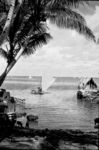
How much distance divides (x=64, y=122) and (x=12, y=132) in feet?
45.9

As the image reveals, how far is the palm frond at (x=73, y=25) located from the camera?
37.2 feet

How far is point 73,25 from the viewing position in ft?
37.2

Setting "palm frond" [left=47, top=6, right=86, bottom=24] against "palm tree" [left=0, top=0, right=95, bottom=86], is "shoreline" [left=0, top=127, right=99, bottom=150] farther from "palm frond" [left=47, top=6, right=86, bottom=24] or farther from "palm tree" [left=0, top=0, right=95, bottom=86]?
"palm frond" [left=47, top=6, right=86, bottom=24]

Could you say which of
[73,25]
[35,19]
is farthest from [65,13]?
[35,19]

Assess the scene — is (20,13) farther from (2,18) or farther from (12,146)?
(12,146)

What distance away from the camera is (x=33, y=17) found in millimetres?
10461

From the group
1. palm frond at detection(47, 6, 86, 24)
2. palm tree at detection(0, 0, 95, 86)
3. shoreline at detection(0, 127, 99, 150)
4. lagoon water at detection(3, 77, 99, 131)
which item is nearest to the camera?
shoreline at detection(0, 127, 99, 150)

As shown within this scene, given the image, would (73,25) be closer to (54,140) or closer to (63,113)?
(54,140)

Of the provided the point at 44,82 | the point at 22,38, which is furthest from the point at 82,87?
the point at 22,38

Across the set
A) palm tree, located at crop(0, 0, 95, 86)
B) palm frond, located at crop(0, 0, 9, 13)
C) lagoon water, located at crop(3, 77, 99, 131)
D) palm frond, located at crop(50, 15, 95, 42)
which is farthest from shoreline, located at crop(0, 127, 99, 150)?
lagoon water, located at crop(3, 77, 99, 131)

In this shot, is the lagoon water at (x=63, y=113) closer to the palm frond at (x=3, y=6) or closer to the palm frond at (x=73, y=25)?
the palm frond at (x=73, y=25)

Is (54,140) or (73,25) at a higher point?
(73,25)

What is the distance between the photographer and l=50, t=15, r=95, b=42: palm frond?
1134 centimetres

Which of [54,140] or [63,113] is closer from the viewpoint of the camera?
[54,140]
